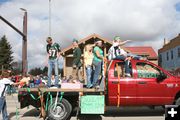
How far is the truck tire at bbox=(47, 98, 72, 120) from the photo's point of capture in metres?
10.1

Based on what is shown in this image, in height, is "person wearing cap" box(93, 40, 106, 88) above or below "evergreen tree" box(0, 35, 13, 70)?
below

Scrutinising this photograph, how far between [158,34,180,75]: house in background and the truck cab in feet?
112

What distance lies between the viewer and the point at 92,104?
1011 centimetres

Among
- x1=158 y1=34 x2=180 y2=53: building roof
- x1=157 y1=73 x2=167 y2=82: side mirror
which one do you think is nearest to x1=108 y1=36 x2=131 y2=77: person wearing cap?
x1=157 y1=73 x2=167 y2=82: side mirror

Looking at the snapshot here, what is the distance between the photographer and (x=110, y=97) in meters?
10.4

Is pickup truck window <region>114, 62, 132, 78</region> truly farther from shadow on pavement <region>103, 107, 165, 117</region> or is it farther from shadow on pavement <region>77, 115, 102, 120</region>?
shadow on pavement <region>103, 107, 165, 117</region>

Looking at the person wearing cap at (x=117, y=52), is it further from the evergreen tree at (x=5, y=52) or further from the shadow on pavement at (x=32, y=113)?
the evergreen tree at (x=5, y=52)

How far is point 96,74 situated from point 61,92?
1.31 meters

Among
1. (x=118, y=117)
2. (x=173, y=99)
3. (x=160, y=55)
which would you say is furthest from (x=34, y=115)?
(x=160, y=55)

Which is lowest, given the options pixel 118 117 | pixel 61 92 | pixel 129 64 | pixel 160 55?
pixel 118 117

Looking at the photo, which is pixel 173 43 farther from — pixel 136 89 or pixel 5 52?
pixel 136 89

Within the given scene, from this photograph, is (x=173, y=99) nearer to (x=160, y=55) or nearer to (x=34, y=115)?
(x=34, y=115)

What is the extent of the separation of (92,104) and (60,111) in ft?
3.15

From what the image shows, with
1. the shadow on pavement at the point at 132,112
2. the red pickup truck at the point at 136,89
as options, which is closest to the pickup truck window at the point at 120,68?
the red pickup truck at the point at 136,89
